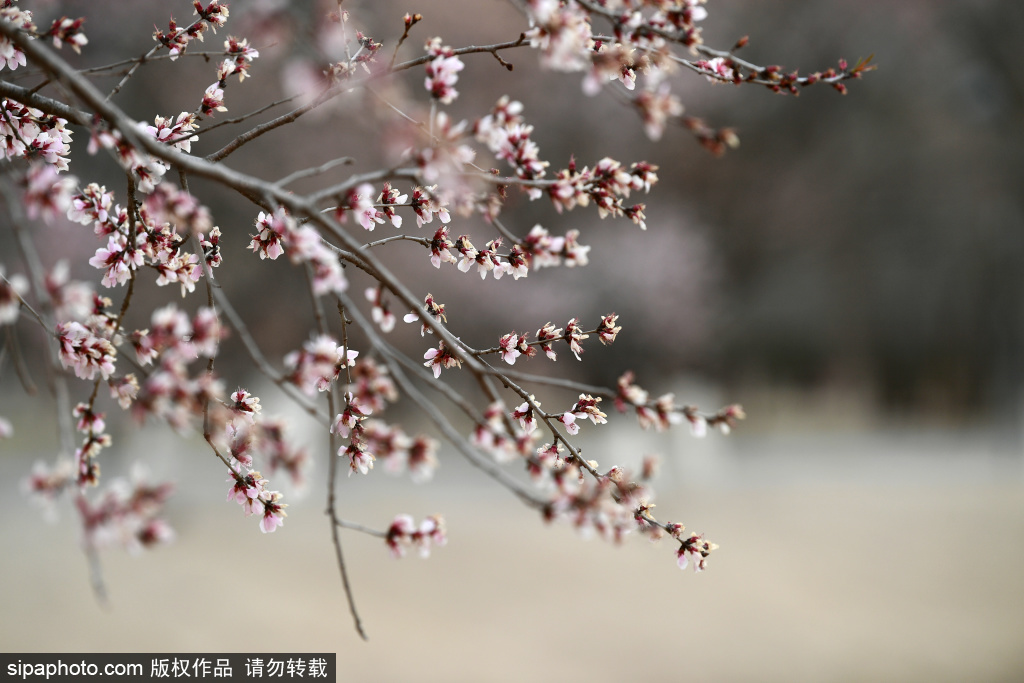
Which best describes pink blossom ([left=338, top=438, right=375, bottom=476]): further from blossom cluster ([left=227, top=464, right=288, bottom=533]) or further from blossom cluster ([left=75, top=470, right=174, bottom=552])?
blossom cluster ([left=75, top=470, right=174, bottom=552])

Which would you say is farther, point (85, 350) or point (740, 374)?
point (740, 374)

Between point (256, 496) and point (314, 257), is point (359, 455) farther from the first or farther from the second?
point (314, 257)

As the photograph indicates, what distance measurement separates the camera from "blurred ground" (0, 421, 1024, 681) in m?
6.27

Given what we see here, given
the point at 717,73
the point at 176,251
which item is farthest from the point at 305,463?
the point at 717,73

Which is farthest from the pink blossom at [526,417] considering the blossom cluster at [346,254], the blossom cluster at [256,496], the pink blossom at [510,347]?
the blossom cluster at [256,496]

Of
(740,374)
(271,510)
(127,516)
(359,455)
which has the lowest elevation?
(127,516)

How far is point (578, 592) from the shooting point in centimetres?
766

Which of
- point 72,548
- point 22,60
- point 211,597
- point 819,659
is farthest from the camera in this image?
point 72,548

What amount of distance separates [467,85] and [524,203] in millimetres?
2410

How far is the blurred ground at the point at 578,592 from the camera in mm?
6270

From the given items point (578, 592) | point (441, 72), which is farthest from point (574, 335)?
point (578, 592)

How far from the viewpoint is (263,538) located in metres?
9.31

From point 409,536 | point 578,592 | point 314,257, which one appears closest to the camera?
point 314,257

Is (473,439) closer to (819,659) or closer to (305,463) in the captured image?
(305,463)
